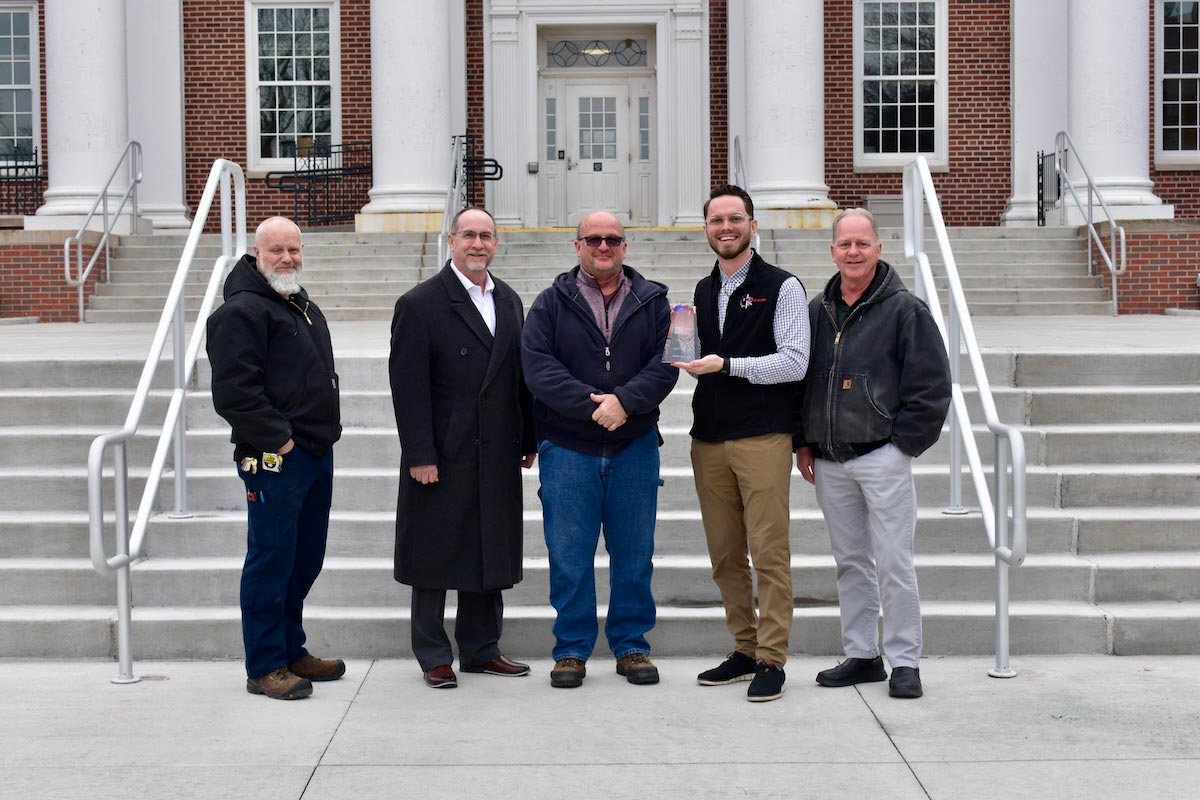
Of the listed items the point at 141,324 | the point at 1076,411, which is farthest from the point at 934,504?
the point at 141,324

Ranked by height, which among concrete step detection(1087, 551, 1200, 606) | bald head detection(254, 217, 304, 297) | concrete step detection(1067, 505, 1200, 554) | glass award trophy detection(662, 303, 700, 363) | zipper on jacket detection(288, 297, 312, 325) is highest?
bald head detection(254, 217, 304, 297)

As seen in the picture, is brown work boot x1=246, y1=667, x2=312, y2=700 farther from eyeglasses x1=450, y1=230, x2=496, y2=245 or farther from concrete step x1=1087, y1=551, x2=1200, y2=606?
concrete step x1=1087, y1=551, x2=1200, y2=606

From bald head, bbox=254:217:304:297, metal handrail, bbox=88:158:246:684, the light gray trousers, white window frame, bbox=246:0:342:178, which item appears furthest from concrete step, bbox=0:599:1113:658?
white window frame, bbox=246:0:342:178

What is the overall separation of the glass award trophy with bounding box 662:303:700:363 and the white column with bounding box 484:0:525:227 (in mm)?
12631

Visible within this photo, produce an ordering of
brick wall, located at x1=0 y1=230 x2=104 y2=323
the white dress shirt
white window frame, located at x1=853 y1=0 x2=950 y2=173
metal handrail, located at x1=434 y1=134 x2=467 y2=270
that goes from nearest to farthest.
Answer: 1. the white dress shirt
2. metal handrail, located at x1=434 y1=134 x2=467 y2=270
3. brick wall, located at x1=0 y1=230 x2=104 y2=323
4. white window frame, located at x1=853 y1=0 x2=950 y2=173

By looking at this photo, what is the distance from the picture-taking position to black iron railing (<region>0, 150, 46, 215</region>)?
693 inches

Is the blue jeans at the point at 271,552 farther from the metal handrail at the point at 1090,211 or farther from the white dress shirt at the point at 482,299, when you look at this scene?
the metal handrail at the point at 1090,211

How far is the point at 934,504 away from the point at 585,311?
86.7 inches

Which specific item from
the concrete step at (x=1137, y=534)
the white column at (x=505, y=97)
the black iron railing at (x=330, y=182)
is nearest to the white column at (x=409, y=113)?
the white column at (x=505, y=97)

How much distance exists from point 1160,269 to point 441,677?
11.0m

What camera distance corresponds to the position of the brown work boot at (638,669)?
538cm

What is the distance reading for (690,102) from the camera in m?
17.6

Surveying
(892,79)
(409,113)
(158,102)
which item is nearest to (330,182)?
(158,102)

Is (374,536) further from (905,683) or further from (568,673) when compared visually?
(905,683)
